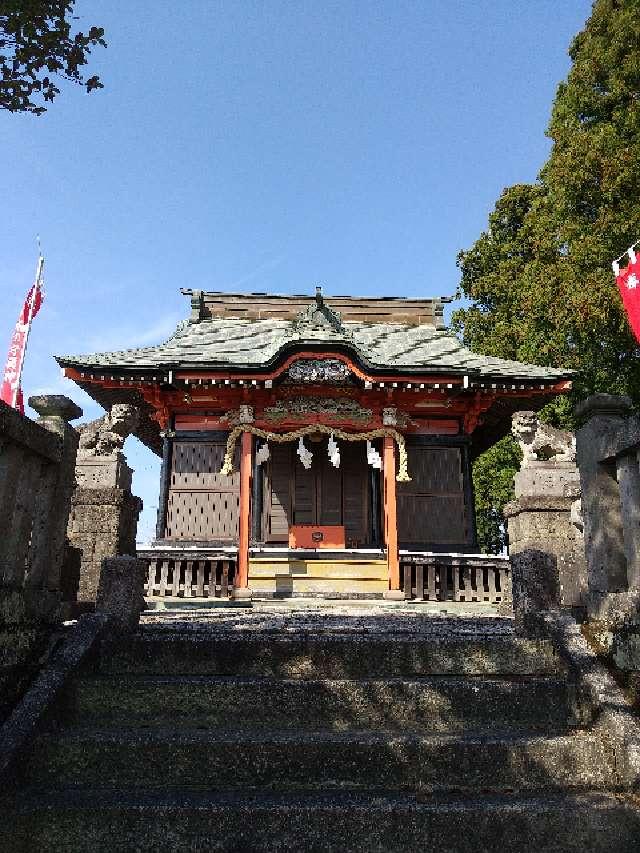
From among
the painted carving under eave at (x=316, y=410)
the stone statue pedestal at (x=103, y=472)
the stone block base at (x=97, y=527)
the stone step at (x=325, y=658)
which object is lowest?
the stone step at (x=325, y=658)

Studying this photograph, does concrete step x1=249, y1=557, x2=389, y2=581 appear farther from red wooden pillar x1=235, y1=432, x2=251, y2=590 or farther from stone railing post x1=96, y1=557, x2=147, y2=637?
stone railing post x1=96, y1=557, x2=147, y2=637

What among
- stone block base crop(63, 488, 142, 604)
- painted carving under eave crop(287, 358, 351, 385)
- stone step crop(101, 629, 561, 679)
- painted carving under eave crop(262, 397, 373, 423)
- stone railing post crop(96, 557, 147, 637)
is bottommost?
stone step crop(101, 629, 561, 679)

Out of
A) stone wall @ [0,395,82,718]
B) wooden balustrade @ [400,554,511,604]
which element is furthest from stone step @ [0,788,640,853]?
wooden balustrade @ [400,554,511,604]

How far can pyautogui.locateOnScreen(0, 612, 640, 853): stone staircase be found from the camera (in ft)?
9.64

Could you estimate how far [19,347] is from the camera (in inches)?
554

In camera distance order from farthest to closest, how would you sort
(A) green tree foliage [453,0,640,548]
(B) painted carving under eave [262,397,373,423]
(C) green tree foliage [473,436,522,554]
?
(C) green tree foliage [473,436,522,554], (A) green tree foliage [453,0,640,548], (B) painted carving under eave [262,397,373,423]

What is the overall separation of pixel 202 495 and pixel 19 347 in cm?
564

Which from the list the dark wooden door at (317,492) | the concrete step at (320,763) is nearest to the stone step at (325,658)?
the concrete step at (320,763)

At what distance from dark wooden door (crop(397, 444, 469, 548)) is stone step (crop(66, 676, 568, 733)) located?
9.17m

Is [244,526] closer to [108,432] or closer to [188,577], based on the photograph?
[188,577]

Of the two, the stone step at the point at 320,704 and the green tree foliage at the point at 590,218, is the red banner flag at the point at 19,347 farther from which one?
the green tree foliage at the point at 590,218

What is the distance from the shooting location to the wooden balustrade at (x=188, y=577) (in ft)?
38.8

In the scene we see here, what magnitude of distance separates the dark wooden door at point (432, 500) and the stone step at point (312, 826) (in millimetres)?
10089

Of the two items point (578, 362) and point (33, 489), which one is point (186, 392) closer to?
point (33, 489)
